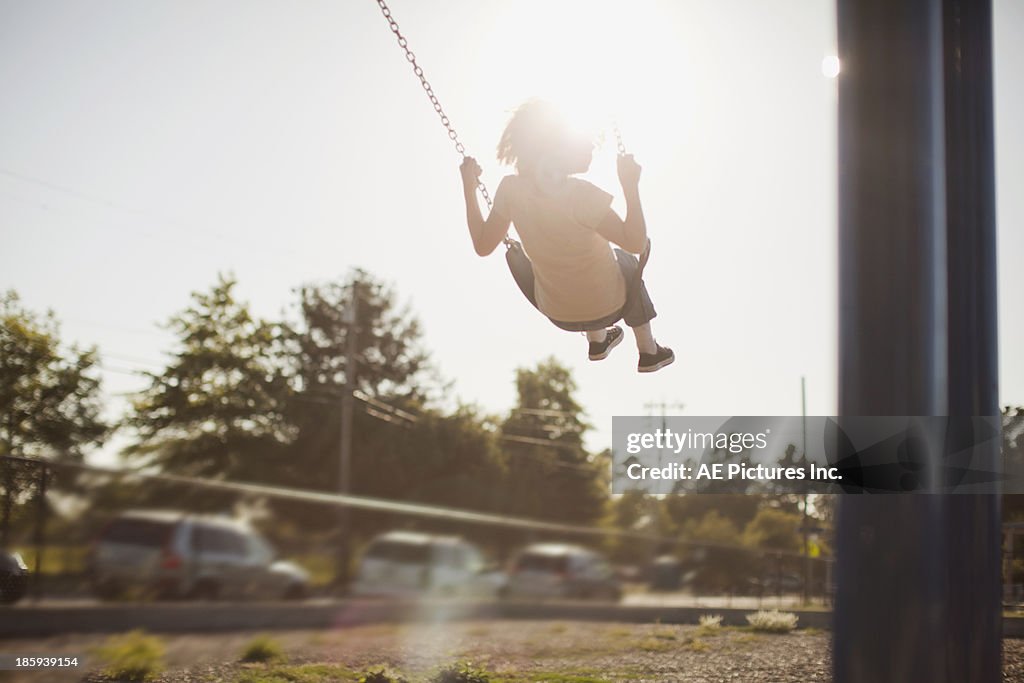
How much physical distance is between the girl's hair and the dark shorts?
59cm

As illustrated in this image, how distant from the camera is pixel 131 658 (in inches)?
249

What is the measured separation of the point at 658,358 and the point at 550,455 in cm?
3379

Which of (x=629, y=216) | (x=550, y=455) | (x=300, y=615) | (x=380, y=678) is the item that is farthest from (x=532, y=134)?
(x=550, y=455)

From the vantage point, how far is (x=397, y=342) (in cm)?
4122

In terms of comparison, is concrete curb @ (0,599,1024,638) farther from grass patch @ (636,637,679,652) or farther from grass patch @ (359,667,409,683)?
grass patch @ (359,667,409,683)

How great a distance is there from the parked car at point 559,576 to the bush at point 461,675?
1501 centimetres

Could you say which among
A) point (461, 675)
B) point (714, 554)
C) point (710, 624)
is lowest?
point (714, 554)

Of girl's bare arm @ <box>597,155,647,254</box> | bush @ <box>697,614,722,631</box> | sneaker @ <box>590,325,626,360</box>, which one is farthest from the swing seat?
bush @ <box>697,614,722,631</box>

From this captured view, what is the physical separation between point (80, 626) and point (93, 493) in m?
1.41

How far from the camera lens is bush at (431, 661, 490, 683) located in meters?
5.94

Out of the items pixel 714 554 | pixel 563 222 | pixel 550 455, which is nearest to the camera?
pixel 563 222

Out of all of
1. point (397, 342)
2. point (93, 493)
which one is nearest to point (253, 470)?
point (397, 342)

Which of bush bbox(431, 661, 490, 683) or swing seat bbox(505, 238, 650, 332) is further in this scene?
bush bbox(431, 661, 490, 683)

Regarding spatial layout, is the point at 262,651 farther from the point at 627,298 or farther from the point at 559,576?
the point at 559,576
